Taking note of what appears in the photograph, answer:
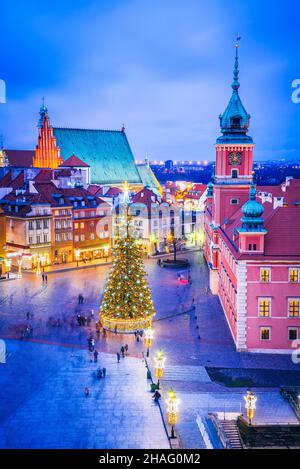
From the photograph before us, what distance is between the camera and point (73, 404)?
2786cm

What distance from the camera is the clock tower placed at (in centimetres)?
5197

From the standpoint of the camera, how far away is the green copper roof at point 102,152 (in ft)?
325

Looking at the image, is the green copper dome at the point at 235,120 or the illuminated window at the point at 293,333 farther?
the green copper dome at the point at 235,120

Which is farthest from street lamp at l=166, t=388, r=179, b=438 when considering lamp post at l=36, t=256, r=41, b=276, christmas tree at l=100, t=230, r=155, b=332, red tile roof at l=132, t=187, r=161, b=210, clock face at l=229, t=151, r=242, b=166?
red tile roof at l=132, t=187, r=161, b=210

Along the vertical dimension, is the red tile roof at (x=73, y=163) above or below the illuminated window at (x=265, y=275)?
above

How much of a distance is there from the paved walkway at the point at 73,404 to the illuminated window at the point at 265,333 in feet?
26.9

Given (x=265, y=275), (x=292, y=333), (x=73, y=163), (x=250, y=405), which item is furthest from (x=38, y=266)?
(x=250, y=405)

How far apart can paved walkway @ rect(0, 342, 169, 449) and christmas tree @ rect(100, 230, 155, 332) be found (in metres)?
5.03

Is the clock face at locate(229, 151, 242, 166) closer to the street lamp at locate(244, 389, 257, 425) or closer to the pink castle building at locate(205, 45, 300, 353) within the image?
the pink castle building at locate(205, 45, 300, 353)

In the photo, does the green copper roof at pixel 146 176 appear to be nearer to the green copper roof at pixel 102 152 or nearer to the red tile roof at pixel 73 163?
the green copper roof at pixel 102 152

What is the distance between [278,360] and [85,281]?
90.1 feet

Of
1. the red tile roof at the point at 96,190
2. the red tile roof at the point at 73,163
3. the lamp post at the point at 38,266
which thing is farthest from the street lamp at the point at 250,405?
the red tile roof at the point at 73,163

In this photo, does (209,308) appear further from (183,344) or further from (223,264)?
(183,344)

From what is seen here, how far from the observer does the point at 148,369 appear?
107 ft
